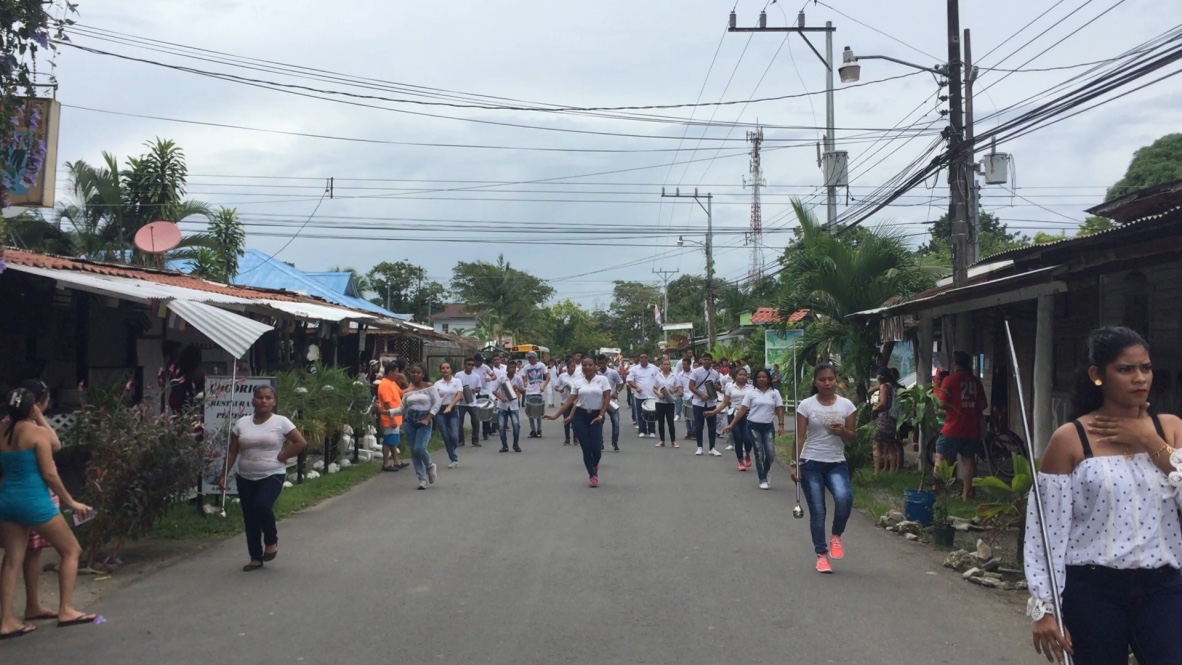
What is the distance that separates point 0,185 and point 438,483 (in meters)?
8.60

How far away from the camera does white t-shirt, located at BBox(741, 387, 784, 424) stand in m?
13.9

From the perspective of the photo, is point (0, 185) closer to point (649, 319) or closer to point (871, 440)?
point (871, 440)

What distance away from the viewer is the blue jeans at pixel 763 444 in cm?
1409

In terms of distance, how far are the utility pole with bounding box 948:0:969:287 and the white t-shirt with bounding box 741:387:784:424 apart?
3.30 m

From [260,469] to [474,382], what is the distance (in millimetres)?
11607

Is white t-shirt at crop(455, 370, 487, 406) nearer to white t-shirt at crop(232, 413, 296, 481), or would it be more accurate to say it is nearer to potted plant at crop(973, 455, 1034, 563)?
white t-shirt at crop(232, 413, 296, 481)

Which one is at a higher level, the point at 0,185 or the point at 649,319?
the point at 649,319

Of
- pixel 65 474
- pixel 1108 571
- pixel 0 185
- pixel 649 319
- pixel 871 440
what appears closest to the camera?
pixel 1108 571

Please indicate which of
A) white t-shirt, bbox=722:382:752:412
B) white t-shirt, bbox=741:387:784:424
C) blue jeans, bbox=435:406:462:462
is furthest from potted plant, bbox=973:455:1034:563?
blue jeans, bbox=435:406:462:462

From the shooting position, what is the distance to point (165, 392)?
9.84 metres

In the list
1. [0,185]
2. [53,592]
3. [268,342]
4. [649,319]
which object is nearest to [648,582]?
[53,592]

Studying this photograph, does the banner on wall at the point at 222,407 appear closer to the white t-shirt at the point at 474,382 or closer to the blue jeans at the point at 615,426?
the white t-shirt at the point at 474,382

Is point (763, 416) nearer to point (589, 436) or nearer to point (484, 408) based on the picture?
point (589, 436)

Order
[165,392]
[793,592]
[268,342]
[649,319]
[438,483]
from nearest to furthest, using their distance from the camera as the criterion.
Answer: [793,592]
[165,392]
[438,483]
[268,342]
[649,319]
